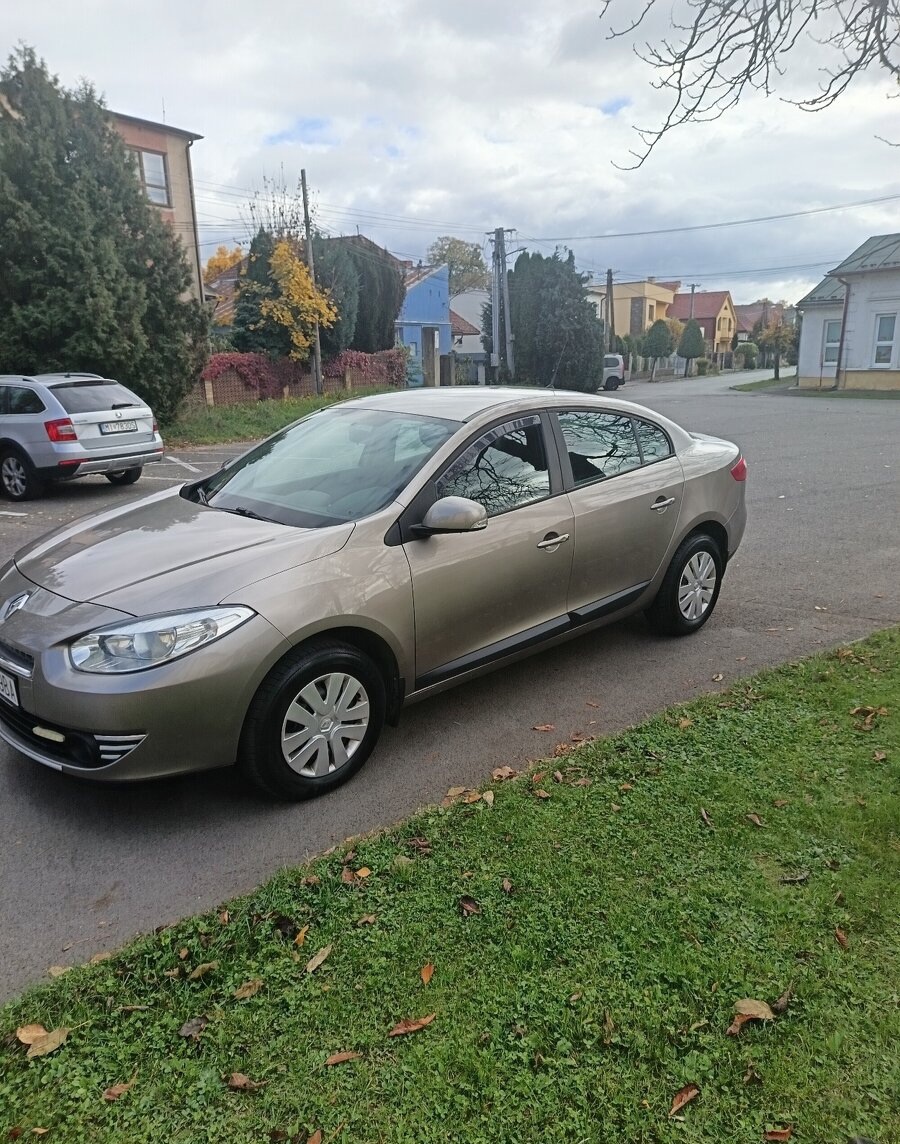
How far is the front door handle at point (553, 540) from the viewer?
4.34 metres

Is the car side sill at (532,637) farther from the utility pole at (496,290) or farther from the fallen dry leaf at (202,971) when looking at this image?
the utility pole at (496,290)

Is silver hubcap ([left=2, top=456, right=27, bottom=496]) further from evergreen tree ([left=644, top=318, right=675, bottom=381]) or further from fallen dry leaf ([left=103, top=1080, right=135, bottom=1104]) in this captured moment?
evergreen tree ([left=644, top=318, right=675, bottom=381])

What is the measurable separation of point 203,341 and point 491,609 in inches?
623

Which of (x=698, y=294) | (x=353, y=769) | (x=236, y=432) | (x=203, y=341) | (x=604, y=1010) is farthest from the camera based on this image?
(x=698, y=294)

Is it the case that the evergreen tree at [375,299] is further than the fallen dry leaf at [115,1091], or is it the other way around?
the evergreen tree at [375,299]

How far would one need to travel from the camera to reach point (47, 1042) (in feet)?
7.56

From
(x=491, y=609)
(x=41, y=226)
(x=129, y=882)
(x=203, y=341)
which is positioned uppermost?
(x=41, y=226)

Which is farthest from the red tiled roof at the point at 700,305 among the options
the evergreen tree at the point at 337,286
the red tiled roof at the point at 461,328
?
the evergreen tree at the point at 337,286

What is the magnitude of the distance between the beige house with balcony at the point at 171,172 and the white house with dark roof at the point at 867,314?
25142 millimetres

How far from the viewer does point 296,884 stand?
297 centimetres

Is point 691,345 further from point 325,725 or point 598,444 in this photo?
point 325,725

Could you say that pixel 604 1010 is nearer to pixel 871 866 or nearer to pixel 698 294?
pixel 871 866

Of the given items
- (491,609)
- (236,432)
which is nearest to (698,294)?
(236,432)

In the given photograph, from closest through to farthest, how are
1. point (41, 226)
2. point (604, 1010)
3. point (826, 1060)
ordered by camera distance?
point (826, 1060) < point (604, 1010) < point (41, 226)
